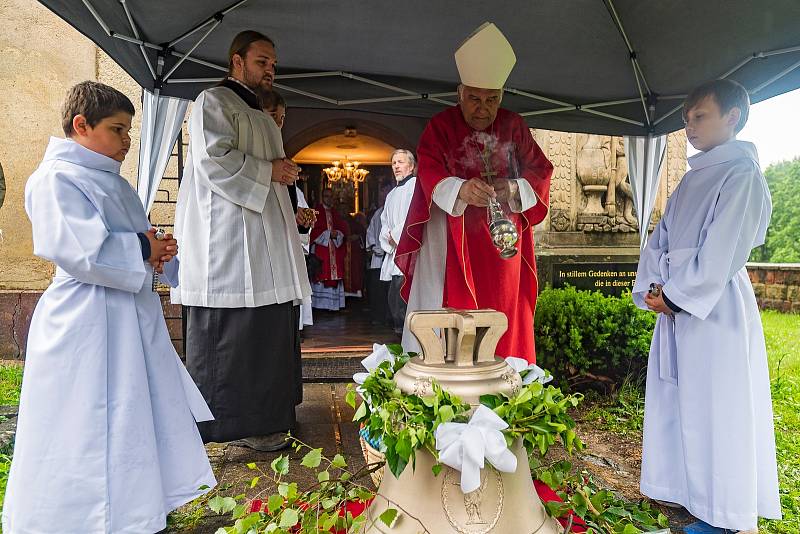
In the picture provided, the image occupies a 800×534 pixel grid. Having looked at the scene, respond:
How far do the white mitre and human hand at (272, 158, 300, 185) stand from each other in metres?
1.15

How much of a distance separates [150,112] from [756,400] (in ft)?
13.4

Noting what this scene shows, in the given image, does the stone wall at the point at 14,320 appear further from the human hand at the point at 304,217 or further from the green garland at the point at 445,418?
the green garland at the point at 445,418

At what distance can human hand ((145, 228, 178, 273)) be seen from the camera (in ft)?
7.18

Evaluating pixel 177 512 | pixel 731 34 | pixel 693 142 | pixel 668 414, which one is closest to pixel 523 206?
pixel 693 142

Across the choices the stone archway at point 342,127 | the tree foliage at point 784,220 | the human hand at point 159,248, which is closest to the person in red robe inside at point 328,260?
the stone archway at point 342,127

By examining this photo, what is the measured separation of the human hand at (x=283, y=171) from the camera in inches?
128

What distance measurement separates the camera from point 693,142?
2.57 m

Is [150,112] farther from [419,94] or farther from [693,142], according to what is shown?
[693,142]

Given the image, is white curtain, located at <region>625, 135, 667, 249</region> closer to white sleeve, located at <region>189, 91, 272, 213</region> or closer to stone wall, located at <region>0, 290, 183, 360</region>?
white sleeve, located at <region>189, 91, 272, 213</region>

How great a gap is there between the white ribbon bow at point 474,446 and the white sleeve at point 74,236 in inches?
56.6

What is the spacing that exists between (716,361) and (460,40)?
252 centimetres

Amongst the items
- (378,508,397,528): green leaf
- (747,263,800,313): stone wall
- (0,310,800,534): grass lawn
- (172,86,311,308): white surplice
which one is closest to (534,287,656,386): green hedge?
(0,310,800,534): grass lawn

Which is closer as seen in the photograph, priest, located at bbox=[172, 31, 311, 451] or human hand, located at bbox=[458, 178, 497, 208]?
human hand, located at bbox=[458, 178, 497, 208]

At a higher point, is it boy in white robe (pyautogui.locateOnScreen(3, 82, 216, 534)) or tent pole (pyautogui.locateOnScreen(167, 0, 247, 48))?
tent pole (pyautogui.locateOnScreen(167, 0, 247, 48))
